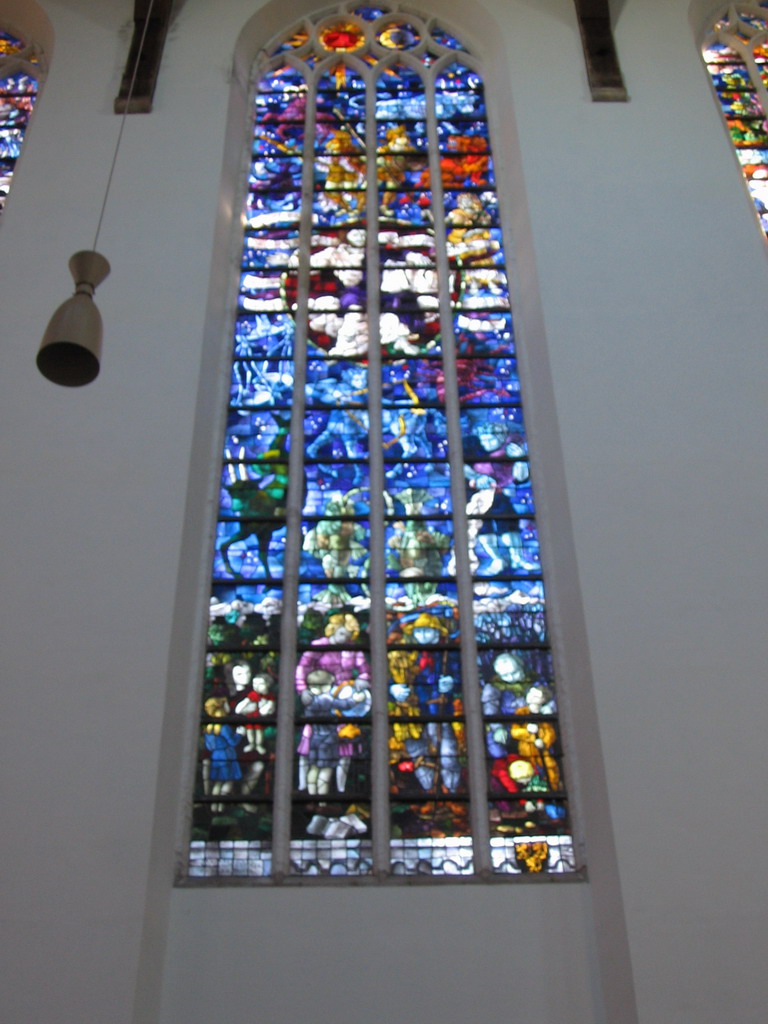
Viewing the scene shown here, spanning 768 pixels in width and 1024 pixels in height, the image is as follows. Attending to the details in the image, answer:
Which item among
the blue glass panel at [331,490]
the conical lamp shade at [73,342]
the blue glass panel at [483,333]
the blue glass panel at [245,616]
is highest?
the blue glass panel at [483,333]

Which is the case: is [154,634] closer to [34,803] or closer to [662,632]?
[34,803]

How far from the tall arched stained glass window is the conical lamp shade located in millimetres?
1975

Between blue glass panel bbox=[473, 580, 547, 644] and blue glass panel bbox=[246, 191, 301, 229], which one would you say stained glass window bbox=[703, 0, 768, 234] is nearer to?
blue glass panel bbox=[246, 191, 301, 229]

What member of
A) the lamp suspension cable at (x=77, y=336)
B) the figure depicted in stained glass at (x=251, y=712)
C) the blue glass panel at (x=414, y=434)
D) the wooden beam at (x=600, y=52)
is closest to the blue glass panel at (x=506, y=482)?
the blue glass panel at (x=414, y=434)

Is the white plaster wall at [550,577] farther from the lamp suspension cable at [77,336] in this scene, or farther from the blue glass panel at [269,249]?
the lamp suspension cable at [77,336]

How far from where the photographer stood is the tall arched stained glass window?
5184 millimetres

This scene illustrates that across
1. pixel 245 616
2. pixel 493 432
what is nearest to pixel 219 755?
pixel 245 616

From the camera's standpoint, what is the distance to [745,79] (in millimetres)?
8625

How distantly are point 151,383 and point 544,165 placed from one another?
2.89 meters

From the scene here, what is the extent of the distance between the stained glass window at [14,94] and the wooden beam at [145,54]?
0.89 metres

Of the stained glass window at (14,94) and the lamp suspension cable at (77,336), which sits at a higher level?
the stained glass window at (14,94)

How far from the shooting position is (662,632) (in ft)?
17.3

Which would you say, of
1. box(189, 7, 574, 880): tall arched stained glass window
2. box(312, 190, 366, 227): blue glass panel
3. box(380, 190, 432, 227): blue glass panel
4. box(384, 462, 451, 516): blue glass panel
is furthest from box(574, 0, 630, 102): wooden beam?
box(384, 462, 451, 516): blue glass panel

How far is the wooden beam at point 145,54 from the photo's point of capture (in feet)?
24.8
